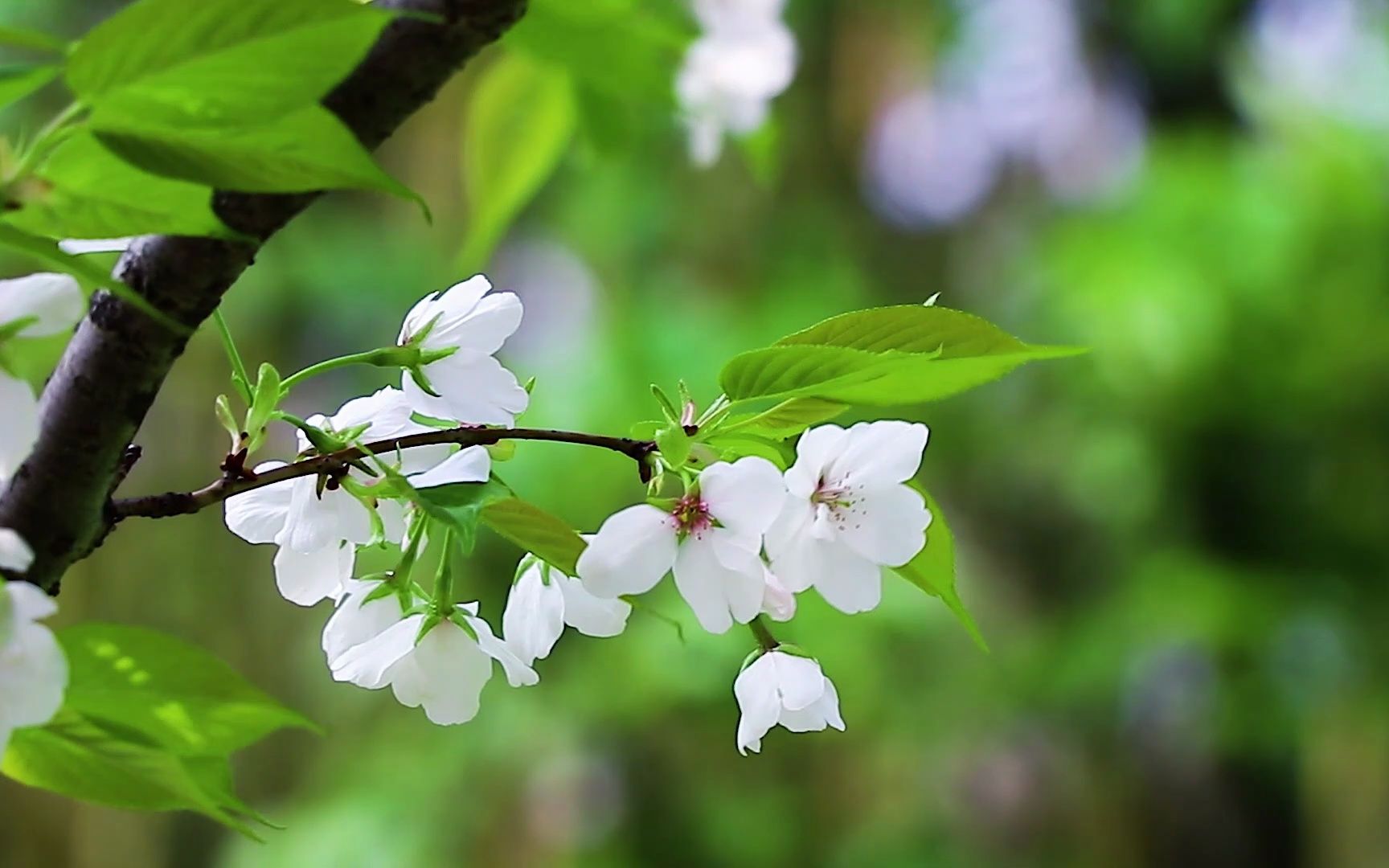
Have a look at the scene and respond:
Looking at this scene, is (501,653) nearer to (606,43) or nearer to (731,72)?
(606,43)

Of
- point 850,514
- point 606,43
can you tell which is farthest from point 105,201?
point 606,43

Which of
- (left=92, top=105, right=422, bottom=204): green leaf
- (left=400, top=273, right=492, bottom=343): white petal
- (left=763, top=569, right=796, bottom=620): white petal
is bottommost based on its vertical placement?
(left=763, top=569, right=796, bottom=620): white petal

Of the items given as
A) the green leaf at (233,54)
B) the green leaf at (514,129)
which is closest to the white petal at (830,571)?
the green leaf at (233,54)

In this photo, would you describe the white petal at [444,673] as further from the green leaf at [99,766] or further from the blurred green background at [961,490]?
the blurred green background at [961,490]

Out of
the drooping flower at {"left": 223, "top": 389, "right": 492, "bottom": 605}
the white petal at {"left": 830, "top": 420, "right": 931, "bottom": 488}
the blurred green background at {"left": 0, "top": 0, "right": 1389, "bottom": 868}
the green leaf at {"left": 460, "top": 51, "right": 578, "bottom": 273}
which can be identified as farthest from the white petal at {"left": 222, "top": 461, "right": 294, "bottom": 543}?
the blurred green background at {"left": 0, "top": 0, "right": 1389, "bottom": 868}

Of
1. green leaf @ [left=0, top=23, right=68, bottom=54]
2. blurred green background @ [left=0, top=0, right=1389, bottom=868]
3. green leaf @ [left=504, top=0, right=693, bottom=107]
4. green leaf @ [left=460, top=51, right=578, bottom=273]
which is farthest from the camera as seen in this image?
blurred green background @ [left=0, top=0, right=1389, bottom=868]

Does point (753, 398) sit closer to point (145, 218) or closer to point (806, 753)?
point (145, 218)

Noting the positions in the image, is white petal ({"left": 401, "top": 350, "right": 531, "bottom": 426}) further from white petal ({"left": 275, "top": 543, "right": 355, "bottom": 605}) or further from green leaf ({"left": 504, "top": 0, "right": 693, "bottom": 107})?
green leaf ({"left": 504, "top": 0, "right": 693, "bottom": 107})

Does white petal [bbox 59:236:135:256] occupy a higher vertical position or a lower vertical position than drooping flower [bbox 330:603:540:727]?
higher
